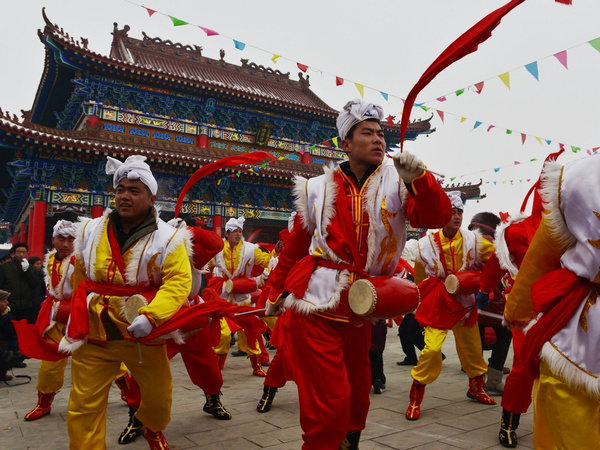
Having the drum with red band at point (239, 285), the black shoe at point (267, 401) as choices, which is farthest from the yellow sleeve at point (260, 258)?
the black shoe at point (267, 401)

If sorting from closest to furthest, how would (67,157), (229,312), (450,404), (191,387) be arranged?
(229,312) < (450,404) < (191,387) < (67,157)

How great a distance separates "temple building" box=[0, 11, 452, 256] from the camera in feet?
44.3

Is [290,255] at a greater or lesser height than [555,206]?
lesser

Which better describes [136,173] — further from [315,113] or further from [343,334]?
[315,113]

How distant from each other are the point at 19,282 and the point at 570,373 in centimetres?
853

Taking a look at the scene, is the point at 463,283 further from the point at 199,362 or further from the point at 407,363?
the point at 407,363

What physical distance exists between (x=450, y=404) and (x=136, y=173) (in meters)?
3.67

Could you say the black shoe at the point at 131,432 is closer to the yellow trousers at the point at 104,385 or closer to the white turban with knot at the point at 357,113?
the yellow trousers at the point at 104,385

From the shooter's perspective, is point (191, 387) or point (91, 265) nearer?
point (91, 265)

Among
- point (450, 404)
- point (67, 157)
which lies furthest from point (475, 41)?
point (67, 157)

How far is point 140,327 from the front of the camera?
2680mm

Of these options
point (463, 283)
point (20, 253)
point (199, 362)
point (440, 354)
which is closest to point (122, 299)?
point (199, 362)

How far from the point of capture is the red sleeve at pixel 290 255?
2.95 m

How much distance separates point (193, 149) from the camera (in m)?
15.7
